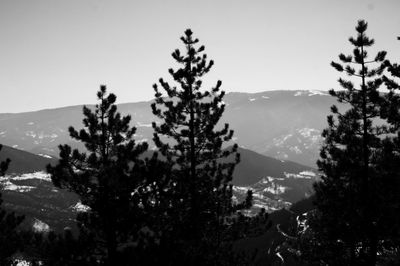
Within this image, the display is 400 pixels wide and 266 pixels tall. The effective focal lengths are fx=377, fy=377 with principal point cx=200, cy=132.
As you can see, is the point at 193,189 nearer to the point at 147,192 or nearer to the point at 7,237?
the point at 147,192

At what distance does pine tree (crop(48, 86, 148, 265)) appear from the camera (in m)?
18.1

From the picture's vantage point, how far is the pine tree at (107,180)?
18.1m

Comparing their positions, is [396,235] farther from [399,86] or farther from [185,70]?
[185,70]

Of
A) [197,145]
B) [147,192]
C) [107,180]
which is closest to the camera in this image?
[107,180]

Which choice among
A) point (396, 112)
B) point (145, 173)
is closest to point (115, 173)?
point (145, 173)

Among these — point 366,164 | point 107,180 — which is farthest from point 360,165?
point 107,180

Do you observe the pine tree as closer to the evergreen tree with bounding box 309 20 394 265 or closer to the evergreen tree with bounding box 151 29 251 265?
the evergreen tree with bounding box 151 29 251 265

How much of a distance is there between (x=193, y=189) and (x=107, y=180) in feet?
28.8

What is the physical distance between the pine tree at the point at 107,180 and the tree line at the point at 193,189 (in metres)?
0.05

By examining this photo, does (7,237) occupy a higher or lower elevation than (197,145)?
lower

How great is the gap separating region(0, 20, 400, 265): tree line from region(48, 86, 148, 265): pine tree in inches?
2.1

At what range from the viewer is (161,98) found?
2706 cm

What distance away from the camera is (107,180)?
58.3 ft

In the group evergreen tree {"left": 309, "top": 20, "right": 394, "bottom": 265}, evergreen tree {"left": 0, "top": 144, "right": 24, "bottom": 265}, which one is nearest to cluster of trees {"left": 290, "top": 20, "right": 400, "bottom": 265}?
→ evergreen tree {"left": 309, "top": 20, "right": 394, "bottom": 265}
